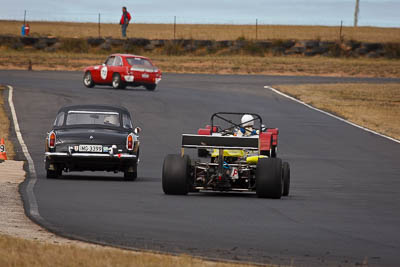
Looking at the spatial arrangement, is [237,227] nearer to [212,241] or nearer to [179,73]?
[212,241]

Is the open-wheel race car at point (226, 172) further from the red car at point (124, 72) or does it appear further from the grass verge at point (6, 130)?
the red car at point (124, 72)

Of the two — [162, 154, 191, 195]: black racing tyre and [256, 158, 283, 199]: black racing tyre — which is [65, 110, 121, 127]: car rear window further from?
[256, 158, 283, 199]: black racing tyre

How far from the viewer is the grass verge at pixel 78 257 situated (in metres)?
9.16

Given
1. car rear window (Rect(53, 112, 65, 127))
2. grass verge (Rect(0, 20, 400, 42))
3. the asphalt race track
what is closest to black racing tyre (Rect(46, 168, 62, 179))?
the asphalt race track

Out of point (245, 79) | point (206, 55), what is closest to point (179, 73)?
point (245, 79)

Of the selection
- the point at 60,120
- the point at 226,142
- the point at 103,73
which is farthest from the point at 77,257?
the point at 103,73

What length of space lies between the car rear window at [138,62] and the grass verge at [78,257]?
1226 inches

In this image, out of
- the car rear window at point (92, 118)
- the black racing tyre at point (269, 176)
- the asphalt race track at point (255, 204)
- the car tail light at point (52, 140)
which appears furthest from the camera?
the car rear window at point (92, 118)

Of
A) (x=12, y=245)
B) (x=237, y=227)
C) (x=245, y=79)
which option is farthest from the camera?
(x=245, y=79)

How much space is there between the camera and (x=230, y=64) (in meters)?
58.6

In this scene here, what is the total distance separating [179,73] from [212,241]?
4310 cm

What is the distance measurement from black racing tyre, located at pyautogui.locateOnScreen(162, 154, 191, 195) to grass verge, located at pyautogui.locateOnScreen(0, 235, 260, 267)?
583 centimetres

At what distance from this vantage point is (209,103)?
125 feet

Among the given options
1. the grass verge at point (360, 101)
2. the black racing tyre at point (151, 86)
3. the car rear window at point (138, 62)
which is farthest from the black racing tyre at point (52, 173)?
the black racing tyre at point (151, 86)
